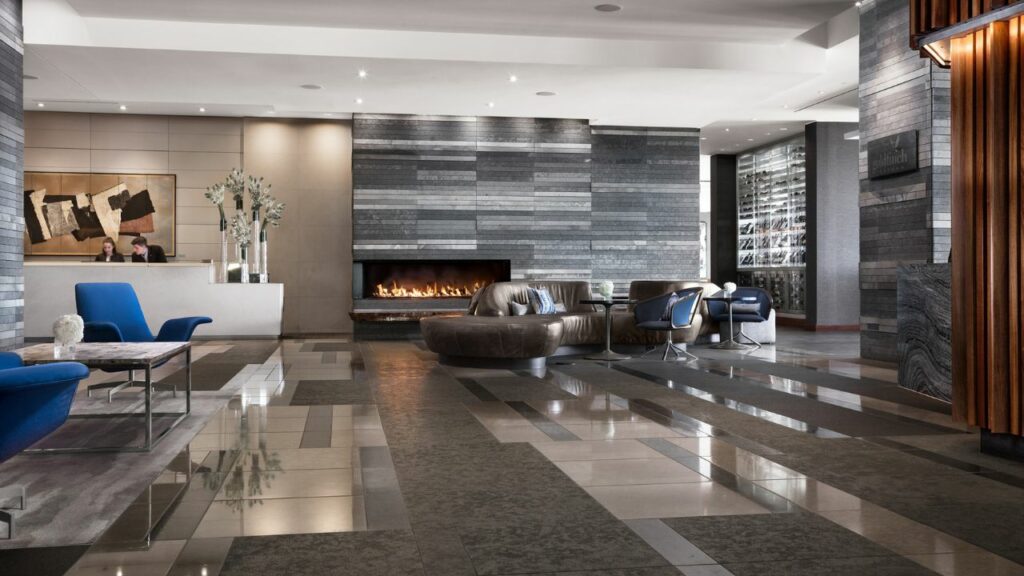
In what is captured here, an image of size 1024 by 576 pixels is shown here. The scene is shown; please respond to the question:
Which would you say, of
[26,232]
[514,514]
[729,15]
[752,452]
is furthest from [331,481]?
[26,232]

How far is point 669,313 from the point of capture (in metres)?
8.90

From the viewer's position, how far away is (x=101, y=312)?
250 inches

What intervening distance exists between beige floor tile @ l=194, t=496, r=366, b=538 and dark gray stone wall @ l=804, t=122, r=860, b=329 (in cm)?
1177

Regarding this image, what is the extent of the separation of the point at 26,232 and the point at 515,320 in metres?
8.60

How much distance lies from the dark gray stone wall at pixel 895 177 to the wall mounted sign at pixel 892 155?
0.20 feet

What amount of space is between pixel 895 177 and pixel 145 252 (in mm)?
9420

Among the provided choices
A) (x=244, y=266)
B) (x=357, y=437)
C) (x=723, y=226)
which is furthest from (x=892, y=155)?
(x=723, y=226)

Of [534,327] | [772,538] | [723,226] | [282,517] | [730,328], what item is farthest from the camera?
[723,226]

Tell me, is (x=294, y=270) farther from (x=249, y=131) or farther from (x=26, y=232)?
(x=26, y=232)

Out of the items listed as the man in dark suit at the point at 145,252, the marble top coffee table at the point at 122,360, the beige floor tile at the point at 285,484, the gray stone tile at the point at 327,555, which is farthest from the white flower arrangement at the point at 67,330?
the man in dark suit at the point at 145,252

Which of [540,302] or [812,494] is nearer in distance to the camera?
[812,494]

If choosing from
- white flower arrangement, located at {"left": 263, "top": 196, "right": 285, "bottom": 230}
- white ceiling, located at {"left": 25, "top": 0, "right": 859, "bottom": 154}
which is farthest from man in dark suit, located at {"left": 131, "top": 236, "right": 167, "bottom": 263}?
white ceiling, located at {"left": 25, "top": 0, "right": 859, "bottom": 154}

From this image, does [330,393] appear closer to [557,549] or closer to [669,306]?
[557,549]

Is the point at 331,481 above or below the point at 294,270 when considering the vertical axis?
below
